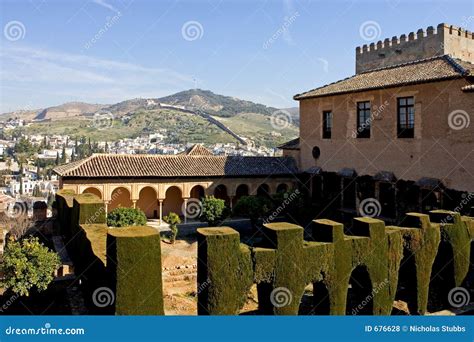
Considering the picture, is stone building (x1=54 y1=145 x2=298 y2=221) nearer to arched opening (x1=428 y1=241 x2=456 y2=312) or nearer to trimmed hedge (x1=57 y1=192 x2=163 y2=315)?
trimmed hedge (x1=57 y1=192 x2=163 y2=315)

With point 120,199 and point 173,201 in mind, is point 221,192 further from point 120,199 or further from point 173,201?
point 120,199

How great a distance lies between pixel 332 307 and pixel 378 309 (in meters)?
1.48

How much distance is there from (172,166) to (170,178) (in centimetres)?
99

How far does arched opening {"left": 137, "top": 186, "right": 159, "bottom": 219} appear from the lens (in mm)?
27547

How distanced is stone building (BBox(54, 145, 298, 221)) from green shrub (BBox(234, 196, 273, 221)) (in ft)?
16.3

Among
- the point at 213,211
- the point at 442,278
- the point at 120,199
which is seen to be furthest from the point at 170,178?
the point at 442,278

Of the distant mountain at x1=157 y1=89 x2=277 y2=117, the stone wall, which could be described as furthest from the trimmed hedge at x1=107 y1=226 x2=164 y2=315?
the distant mountain at x1=157 y1=89 x2=277 y2=117

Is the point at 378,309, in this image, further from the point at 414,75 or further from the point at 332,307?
the point at 414,75

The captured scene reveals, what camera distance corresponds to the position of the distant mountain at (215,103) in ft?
574

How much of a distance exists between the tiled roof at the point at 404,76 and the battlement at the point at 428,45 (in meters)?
3.88

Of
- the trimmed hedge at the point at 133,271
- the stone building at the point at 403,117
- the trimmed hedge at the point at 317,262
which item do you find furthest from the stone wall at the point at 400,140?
the trimmed hedge at the point at 133,271

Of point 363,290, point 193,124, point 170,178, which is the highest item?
point 193,124

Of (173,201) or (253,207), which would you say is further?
(173,201)

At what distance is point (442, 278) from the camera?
41.1 feet
